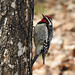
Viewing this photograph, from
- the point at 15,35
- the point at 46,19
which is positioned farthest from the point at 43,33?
the point at 15,35

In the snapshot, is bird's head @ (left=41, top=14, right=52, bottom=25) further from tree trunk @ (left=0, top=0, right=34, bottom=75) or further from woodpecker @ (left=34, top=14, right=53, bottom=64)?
tree trunk @ (left=0, top=0, right=34, bottom=75)

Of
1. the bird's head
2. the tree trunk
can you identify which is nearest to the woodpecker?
the bird's head

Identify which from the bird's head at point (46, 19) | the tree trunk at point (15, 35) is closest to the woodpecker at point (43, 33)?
the bird's head at point (46, 19)

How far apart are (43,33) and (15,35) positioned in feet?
4.34

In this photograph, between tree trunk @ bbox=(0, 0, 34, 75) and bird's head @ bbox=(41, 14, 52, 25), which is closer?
tree trunk @ bbox=(0, 0, 34, 75)

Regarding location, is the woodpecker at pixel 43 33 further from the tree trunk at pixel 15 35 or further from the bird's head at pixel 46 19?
the tree trunk at pixel 15 35

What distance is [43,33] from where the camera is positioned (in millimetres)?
3010

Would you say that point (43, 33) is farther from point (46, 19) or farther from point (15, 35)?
point (15, 35)

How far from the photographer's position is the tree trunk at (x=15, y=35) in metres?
1.66

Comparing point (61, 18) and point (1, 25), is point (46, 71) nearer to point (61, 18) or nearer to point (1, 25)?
point (1, 25)

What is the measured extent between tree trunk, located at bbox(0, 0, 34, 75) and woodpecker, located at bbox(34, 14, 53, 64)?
3.61 ft

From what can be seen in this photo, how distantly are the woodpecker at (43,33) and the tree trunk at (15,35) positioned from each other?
1.10m

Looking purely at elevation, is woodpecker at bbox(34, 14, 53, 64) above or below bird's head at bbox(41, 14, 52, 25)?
below

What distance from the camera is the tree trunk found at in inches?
65.4
